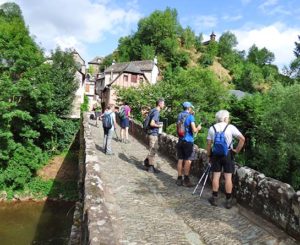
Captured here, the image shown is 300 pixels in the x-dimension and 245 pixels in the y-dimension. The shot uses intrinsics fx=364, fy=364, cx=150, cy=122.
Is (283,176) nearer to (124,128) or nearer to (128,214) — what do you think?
(124,128)

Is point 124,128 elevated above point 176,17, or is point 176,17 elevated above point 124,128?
point 176,17

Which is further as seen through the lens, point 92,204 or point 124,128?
point 124,128

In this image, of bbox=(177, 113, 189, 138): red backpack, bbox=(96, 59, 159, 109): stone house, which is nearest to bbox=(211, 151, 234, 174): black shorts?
bbox=(177, 113, 189, 138): red backpack

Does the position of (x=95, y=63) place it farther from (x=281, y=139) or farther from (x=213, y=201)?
(x=213, y=201)

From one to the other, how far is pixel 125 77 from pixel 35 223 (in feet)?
141

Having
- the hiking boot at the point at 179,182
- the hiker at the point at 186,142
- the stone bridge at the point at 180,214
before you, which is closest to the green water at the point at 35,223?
the hiking boot at the point at 179,182

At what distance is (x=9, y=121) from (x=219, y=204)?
2137 centimetres

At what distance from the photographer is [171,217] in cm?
640

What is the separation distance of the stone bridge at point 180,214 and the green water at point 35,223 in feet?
36.6

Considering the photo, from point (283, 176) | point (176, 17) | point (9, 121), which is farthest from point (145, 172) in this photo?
point (176, 17)

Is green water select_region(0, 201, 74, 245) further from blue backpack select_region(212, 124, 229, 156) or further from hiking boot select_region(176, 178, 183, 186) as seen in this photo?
blue backpack select_region(212, 124, 229, 156)

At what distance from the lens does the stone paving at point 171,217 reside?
543cm

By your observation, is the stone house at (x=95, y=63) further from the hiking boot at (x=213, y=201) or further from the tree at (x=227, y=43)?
the hiking boot at (x=213, y=201)

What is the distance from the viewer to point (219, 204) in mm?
7133
